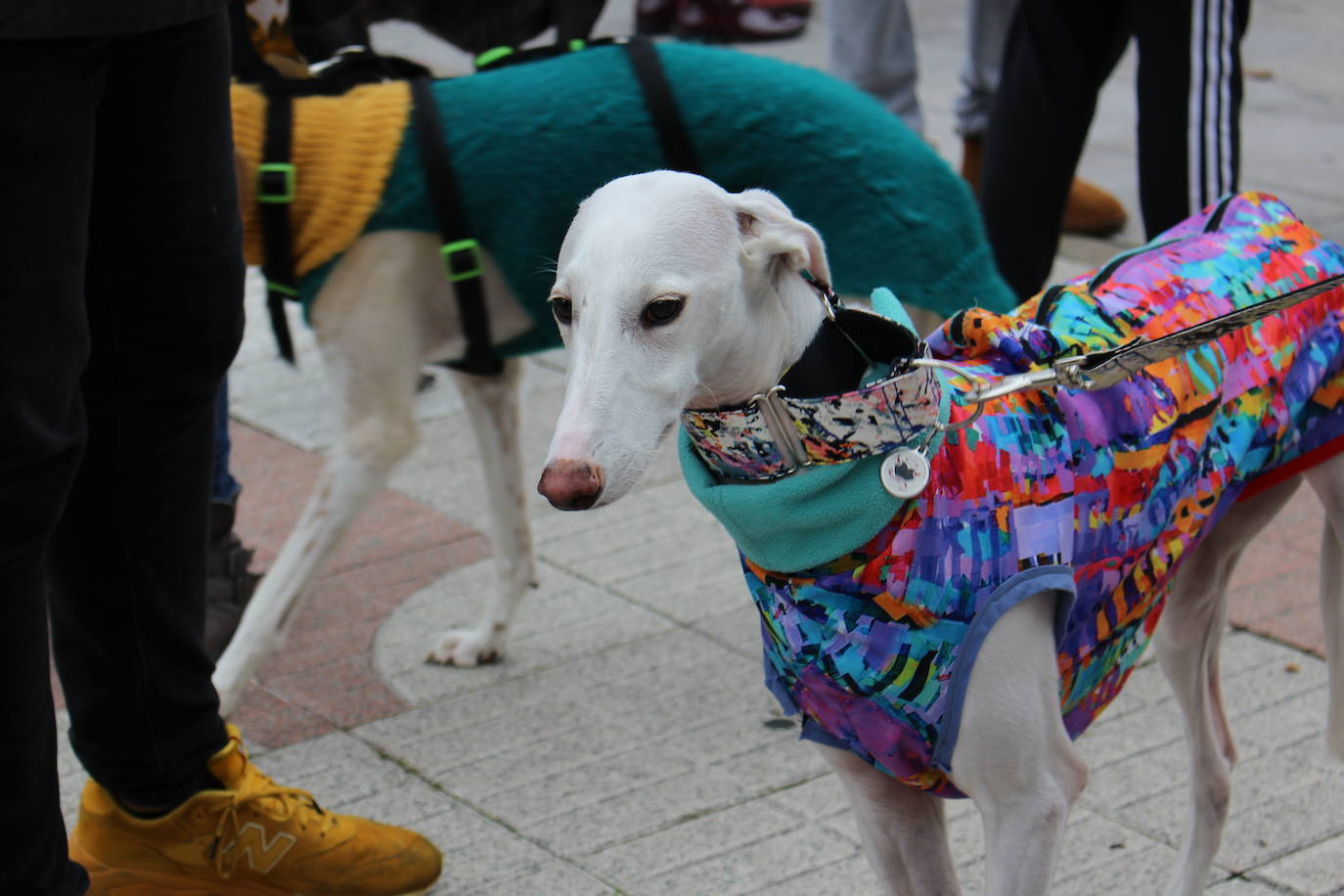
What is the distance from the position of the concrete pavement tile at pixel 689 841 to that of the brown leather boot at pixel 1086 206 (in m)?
4.25

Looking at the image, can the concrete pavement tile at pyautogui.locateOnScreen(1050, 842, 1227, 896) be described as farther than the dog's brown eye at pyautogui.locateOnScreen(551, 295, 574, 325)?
Yes

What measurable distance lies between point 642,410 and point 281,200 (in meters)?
1.71

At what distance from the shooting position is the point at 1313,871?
292 cm

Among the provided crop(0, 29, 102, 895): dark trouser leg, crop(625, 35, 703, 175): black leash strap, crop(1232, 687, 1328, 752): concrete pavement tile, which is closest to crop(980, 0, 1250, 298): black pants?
crop(1232, 687, 1328, 752): concrete pavement tile

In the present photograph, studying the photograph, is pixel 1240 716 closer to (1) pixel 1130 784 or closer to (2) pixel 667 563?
(1) pixel 1130 784

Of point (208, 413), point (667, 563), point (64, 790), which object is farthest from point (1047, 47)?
point (64, 790)

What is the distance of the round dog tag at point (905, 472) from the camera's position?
2035mm

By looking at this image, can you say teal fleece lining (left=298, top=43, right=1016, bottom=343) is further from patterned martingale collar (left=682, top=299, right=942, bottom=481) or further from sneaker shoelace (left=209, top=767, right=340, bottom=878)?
patterned martingale collar (left=682, top=299, right=942, bottom=481)

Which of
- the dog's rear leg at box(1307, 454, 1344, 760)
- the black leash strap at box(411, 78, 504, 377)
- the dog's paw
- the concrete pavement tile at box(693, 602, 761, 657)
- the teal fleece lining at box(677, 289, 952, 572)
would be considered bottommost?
the concrete pavement tile at box(693, 602, 761, 657)

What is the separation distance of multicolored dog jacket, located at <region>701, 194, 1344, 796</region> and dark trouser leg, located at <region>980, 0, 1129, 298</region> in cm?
187

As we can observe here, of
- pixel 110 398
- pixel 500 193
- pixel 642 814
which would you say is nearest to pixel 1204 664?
pixel 642 814

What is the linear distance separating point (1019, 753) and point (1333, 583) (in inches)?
40.8

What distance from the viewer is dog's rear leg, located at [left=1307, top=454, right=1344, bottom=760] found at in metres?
2.67

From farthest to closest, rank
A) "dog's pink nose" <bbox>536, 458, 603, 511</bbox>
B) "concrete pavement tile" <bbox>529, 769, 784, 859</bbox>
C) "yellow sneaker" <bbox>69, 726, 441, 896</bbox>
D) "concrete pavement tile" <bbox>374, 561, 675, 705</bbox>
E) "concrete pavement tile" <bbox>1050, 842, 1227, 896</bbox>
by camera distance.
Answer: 1. "concrete pavement tile" <bbox>374, 561, 675, 705</bbox>
2. "concrete pavement tile" <bbox>529, 769, 784, 859</bbox>
3. "concrete pavement tile" <bbox>1050, 842, 1227, 896</bbox>
4. "yellow sneaker" <bbox>69, 726, 441, 896</bbox>
5. "dog's pink nose" <bbox>536, 458, 603, 511</bbox>
